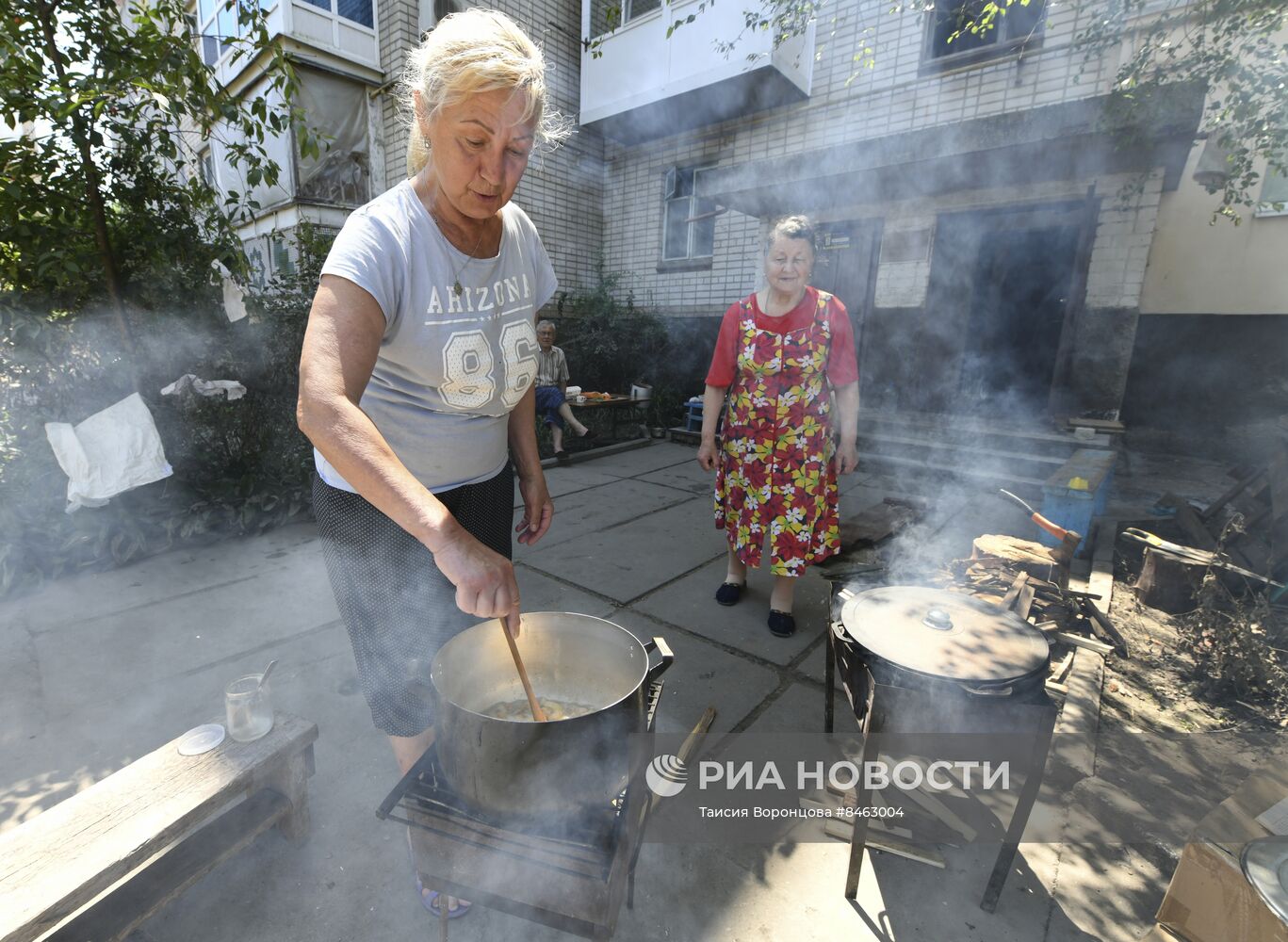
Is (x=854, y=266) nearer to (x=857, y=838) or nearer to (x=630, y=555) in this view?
(x=630, y=555)

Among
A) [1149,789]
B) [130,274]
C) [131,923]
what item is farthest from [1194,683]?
[130,274]

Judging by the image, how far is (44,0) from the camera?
11.7ft

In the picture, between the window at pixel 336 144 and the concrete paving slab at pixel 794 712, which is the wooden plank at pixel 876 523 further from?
the window at pixel 336 144

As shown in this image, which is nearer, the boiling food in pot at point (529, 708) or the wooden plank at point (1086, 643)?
the boiling food in pot at point (529, 708)

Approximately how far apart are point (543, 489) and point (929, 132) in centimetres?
614

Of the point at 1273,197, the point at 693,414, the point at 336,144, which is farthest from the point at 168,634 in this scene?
the point at 1273,197

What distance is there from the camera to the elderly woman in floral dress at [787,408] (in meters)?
3.11

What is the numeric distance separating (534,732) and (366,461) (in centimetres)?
63

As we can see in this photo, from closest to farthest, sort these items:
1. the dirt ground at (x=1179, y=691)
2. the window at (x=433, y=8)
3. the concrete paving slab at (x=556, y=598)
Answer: the dirt ground at (x=1179, y=691)
the concrete paving slab at (x=556, y=598)
the window at (x=433, y=8)

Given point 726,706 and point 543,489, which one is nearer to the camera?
point 543,489

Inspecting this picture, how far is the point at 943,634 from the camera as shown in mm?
1885

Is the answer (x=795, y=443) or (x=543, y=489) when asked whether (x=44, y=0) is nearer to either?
(x=543, y=489)

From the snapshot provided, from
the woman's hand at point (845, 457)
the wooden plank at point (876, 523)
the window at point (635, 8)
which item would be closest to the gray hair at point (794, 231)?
the woman's hand at point (845, 457)

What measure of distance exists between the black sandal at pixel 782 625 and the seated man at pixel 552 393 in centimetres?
443
